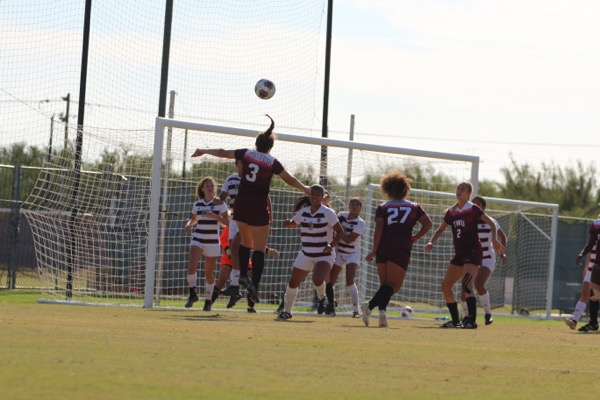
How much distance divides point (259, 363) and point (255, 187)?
20.2 ft

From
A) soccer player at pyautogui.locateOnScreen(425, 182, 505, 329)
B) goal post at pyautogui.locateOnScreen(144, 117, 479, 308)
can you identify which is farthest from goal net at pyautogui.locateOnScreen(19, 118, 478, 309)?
soccer player at pyautogui.locateOnScreen(425, 182, 505, 329)

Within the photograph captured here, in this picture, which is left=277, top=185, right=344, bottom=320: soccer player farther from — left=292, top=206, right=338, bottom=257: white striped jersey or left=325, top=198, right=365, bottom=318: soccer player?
left=325, top=198, right=365, bottom=318: soccer player

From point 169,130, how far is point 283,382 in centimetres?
1222

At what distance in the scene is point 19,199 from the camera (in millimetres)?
23281

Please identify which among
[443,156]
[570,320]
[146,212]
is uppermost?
[443,156]

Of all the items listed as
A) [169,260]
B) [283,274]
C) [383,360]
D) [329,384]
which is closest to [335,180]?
[283,274]

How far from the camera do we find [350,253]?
18547 millimetres

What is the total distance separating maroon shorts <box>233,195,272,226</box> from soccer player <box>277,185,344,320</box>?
6.28 feet

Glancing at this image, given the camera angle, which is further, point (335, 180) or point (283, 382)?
point (335, 180)

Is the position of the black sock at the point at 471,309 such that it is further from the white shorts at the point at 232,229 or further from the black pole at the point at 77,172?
the black pole at the point at 77,172

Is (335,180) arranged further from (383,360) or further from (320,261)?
(383,360)

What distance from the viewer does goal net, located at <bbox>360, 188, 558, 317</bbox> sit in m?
26.3

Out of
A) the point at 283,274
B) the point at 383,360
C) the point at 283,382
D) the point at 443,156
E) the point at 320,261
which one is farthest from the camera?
the point at 283,274

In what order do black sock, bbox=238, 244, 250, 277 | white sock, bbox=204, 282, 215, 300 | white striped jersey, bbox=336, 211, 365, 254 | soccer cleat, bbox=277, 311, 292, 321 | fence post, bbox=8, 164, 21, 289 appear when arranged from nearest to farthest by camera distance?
black sock, bbox=238, 244, 250, 277, soccer cleat, bbox=277, 311, 292, 321, white sock, bbox=204, 282, 215, 300, white striped jersey, bbox=336, 211, 365, 254, fence post, bbox=8, 164, 21, 289
